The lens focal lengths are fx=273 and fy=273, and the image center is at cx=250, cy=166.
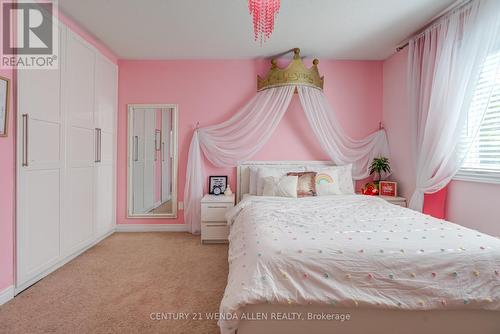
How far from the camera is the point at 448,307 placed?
4.86 ft

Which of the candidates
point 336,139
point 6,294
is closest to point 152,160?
point 6,294

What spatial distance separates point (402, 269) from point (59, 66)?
336 centimetres

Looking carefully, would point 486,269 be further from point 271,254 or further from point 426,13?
point 426,13

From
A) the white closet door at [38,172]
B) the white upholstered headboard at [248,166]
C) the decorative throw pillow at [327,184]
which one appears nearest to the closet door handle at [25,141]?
the white closet door at [38,172]

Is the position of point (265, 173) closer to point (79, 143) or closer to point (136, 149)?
point (136, 149)

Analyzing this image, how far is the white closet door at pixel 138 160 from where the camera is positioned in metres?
4.04

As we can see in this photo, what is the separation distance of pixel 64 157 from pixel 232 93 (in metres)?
2.25

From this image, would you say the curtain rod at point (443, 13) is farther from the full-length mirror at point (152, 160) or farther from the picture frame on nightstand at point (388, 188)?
the full-length mirror at point (152, 160)

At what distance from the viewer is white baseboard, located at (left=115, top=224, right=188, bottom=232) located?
4.02 m

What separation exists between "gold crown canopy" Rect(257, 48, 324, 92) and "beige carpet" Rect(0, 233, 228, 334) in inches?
89.2

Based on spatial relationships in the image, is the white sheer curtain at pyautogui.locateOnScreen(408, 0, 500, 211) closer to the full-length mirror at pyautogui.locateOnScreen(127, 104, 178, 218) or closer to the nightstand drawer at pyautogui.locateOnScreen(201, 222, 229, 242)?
the nightstand drawer at pyautogui.locateOnScreen(201, 222, 229, 242)

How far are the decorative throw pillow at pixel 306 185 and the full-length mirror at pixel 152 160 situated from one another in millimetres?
1832

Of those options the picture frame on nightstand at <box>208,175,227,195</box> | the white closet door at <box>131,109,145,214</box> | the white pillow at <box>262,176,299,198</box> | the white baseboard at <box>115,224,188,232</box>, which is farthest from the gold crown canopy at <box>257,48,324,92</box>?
the white baseboard at <box>115,224,188,232</box>

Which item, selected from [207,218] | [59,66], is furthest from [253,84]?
[59,66]
